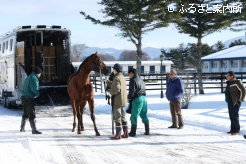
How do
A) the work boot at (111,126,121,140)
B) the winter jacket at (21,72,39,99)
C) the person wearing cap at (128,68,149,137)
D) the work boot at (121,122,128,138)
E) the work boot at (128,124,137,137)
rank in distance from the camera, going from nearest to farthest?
the work boot at (111,126,121,140)
the work boot at (121,122,128,138)
the person wearing cap at (128,68,149,137)
the work boot at (128,124,137,137)
the winter jacket at (21,72,39,99)

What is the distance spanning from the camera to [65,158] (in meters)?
8.62

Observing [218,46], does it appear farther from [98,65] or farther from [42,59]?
[98,65]

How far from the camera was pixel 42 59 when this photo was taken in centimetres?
1816

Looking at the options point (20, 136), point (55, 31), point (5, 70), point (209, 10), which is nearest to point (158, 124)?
point (20, 136)

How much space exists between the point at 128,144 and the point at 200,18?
19.0 m

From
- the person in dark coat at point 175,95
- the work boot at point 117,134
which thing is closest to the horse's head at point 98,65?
the work boot at point 117,134

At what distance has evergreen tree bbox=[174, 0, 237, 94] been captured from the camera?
89.9 feet

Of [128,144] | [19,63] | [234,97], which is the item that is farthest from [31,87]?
[19,63]

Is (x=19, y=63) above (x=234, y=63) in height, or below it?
below

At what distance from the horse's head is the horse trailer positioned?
222 inches

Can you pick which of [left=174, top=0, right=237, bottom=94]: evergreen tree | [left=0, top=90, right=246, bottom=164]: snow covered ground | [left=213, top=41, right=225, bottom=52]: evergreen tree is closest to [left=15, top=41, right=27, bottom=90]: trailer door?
[left=0, top=90, right=246, bottom=164]: snow covered ground

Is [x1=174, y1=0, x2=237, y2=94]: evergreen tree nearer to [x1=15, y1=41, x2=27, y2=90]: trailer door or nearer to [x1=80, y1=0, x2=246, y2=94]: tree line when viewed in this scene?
[x1=80, y1=0, x2=246, y2=94]: tree line

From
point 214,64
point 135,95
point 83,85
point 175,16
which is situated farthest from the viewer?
point 214,64

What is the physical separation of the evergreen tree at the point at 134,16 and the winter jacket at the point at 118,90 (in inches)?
708
